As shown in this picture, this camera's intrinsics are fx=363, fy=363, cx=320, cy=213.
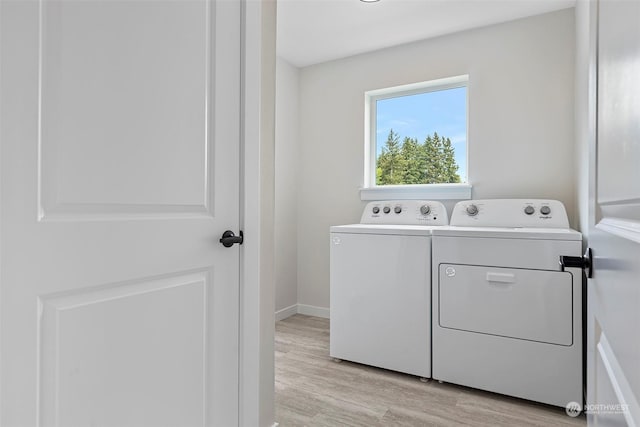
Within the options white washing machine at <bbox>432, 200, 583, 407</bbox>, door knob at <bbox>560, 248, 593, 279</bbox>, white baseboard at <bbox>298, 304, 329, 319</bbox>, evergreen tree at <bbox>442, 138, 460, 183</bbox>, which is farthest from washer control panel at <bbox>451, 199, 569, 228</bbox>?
door knob at <bbox>560, 248, 593, 279</bbox>

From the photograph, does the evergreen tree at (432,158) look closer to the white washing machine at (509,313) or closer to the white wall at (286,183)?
the white washing machine at (509,313)

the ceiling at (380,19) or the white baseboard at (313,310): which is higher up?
the ceiling at (380,19)

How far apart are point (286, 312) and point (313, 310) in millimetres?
251

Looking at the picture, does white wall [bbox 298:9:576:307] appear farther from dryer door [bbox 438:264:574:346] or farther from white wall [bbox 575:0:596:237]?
dryer door [bbox 438:264:574:346]

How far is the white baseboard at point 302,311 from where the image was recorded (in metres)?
3.26

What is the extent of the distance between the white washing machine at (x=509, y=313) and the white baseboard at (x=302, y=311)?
1379 mm

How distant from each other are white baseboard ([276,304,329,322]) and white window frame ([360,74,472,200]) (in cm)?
111

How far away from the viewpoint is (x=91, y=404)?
0.91 m

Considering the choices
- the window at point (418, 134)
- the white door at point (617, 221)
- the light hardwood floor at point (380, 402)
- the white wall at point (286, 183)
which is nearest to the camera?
the white door at point (617, 221)

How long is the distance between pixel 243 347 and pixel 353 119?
2347 millimetres

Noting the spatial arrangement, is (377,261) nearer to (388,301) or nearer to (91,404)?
(388,301)

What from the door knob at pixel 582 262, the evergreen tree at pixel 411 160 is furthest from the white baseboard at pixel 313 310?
the door knob at pixel 582 262

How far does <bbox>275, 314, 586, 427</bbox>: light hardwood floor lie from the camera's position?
1725mm

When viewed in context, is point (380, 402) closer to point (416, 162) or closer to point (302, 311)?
point (302, 311)
